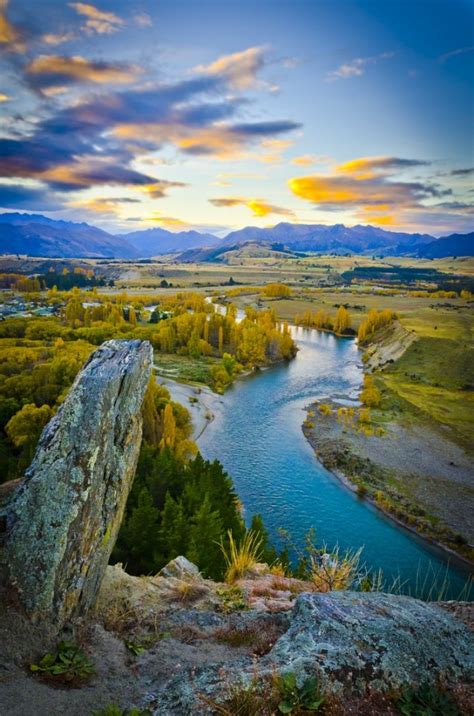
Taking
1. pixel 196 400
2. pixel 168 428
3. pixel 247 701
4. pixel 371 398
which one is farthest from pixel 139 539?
pixel 371 398

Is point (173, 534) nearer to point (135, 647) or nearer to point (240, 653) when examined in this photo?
point (135, 647)

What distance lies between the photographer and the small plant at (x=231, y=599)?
33.9 feet

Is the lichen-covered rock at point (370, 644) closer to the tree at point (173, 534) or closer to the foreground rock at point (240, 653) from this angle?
the foreground rock at point (240, 653)

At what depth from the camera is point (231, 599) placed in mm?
10938

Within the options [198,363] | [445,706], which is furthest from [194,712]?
[198,363]

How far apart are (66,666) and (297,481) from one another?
41356 mm

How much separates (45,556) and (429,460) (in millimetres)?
51833

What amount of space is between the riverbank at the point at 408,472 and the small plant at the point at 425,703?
34679 millimetres

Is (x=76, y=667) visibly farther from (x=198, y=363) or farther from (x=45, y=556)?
(x=198, y=363)

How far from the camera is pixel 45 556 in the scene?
28.0ft

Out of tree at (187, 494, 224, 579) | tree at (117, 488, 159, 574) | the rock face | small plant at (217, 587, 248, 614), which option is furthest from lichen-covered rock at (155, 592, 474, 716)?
tree at (117, 488, 159, 574)

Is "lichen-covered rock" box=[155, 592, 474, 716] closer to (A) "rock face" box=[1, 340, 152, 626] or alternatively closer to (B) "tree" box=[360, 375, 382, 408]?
(A) "rock face" box=[1, 340, 152, 626]

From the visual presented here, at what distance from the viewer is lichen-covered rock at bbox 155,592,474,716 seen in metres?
6.63

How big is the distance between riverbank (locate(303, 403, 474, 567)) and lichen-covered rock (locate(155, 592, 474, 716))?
3339 centimetres
